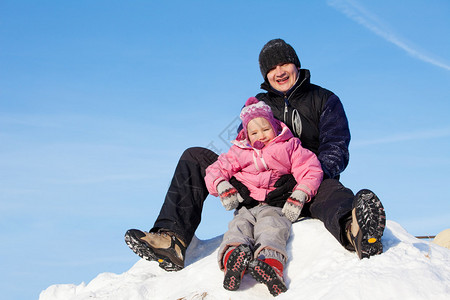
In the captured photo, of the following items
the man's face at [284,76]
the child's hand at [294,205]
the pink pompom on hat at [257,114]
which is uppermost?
the man's face at [284,76]

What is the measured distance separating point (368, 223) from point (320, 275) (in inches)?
18.4

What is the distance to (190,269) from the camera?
383 cm

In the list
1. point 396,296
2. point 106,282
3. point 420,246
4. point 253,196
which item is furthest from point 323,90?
point 106,282

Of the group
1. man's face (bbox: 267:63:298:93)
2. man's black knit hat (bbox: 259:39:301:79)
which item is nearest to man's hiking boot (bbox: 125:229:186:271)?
man's face (bbox: 267:63:298:93)

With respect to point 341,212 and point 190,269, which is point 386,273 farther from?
point 190,269

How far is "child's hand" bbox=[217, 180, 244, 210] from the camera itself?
3766 mm

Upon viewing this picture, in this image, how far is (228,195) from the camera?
3.77m

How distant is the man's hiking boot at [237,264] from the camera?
9.72 feet

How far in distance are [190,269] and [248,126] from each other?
1299mm

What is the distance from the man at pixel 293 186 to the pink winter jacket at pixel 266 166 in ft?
0.25

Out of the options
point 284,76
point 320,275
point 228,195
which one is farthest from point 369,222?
point 284,76

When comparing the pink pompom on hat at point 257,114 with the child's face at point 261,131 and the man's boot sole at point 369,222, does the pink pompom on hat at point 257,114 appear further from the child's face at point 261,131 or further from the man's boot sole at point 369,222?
the man's boot sole at point 369,222

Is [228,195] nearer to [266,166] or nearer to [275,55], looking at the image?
[266,166]

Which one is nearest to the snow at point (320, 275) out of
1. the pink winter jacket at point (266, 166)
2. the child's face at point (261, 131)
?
the pink winter jacket at point (266, 166)
